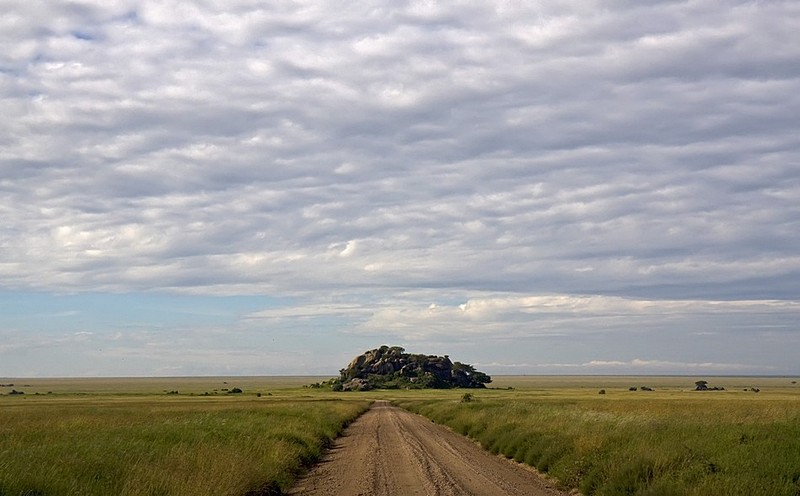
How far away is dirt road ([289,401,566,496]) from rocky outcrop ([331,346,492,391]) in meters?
147

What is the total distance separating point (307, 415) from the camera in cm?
4566

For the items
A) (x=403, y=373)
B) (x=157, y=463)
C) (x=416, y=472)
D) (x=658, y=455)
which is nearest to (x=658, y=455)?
(x=658, y=455)

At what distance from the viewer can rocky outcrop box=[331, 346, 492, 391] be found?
180 meters

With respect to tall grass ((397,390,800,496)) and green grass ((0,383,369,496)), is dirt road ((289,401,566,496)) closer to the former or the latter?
tall grass ((397,390,800,496))

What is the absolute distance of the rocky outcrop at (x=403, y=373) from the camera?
179500 mm

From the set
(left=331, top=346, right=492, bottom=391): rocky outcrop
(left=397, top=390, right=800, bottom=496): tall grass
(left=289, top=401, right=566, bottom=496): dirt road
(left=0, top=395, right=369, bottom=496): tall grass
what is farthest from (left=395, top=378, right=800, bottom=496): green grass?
(left=331, top=346, right=492, bottom=391): rocky outcrop

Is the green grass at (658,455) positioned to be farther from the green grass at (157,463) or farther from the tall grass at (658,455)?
the green grass at (157,463)

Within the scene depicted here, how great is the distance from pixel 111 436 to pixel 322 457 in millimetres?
8072

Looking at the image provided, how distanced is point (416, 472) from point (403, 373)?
169 meters

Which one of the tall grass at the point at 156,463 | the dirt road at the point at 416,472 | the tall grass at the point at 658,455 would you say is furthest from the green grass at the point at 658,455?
the tall grass at the point at 156,463

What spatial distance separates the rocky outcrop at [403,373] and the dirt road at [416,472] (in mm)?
147476

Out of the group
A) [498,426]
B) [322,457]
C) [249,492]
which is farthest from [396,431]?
[249,492]

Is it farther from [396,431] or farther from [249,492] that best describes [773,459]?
[396,431]

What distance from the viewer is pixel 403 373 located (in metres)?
188
